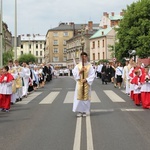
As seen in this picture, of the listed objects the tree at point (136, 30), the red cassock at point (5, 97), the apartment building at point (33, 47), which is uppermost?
the apartment building at point (33, 47)

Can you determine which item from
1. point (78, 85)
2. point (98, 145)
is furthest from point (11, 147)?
point (78, 85)

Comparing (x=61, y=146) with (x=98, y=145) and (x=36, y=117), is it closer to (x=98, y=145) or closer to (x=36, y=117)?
(x=98, y=145)

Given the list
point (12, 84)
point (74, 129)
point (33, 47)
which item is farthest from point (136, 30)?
point (33, 47)

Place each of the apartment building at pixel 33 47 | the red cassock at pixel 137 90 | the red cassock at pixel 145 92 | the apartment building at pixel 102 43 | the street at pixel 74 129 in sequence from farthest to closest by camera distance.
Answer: the apartment building at pixel 33 47 → the apartment building at pixel 102 43 → the red cassock at pixel 137 90 → the red cassock at pixel 145 92 → the street at pixel 74 129

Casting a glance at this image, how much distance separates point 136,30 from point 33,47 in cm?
13989

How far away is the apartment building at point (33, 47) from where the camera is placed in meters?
194

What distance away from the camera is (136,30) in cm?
5962

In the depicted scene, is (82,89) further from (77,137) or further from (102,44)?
(102,44)

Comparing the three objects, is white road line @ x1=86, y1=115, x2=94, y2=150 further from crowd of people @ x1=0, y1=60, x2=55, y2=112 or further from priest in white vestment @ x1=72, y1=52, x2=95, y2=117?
crowd of people @ x1=0, y1=60, x2=55, y2=112

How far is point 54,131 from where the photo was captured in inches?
399

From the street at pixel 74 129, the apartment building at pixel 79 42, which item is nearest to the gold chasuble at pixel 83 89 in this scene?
the street at pixel 74 129

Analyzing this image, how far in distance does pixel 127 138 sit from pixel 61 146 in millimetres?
1631

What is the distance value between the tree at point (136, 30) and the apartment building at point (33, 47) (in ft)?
434

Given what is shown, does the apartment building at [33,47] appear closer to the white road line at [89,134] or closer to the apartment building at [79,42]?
the apartment building at [79,42]
